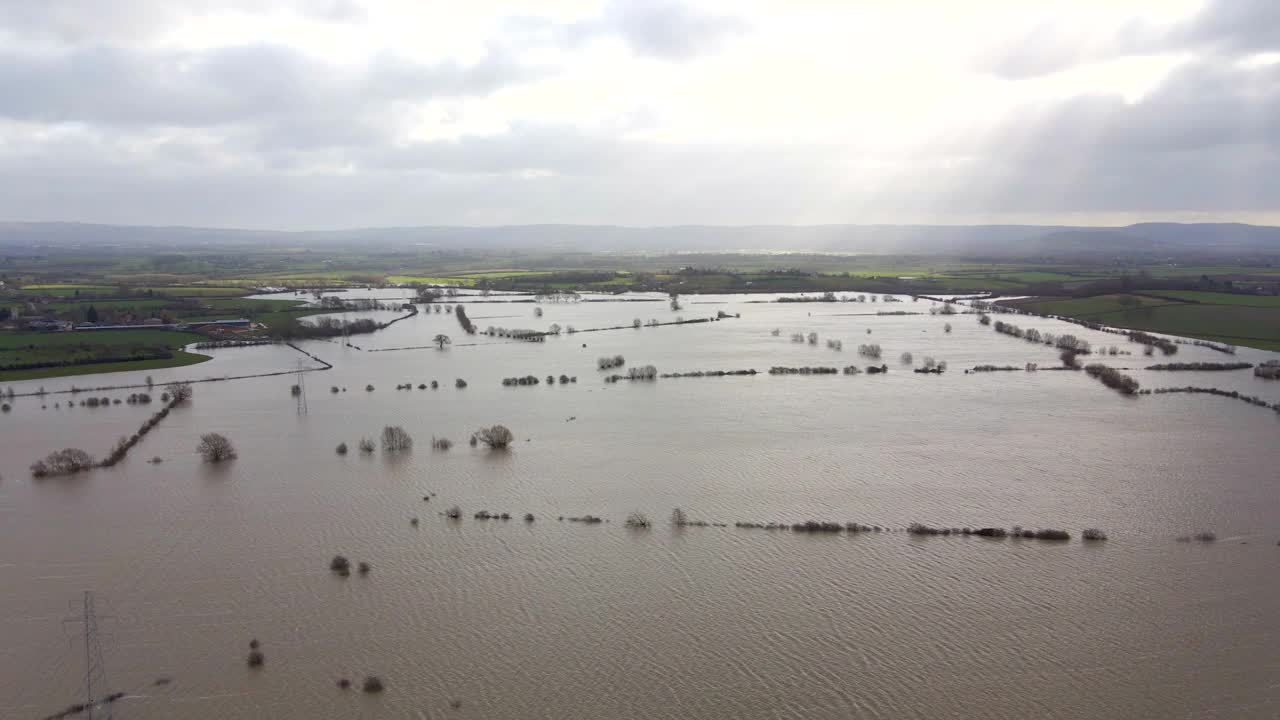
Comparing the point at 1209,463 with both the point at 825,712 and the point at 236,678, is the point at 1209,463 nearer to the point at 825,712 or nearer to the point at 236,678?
the point at 825,712

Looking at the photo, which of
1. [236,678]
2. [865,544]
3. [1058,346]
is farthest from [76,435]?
[1058,346]

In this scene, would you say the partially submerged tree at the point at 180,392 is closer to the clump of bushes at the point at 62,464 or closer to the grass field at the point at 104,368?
the grass field at the point at 104,368

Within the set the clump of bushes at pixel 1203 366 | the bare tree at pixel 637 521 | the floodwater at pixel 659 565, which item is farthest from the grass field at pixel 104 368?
the clump of bushes at pixel 1203 366

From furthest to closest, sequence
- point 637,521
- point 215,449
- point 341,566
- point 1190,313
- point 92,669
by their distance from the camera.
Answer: point 1190,313, point 215,449, point 637,521, point 341,566, point 92,669

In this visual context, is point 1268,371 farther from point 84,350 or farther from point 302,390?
point 84,350

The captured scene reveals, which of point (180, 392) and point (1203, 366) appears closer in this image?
point (180, 392)

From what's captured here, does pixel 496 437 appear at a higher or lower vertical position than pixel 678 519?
higher

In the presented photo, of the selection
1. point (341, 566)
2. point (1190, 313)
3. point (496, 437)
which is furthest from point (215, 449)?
point (1190, 313)

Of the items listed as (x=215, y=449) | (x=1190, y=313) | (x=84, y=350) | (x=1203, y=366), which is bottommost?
(x=215, y=449)
